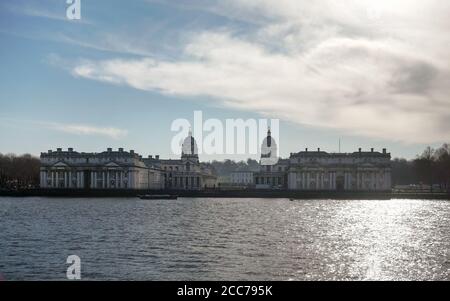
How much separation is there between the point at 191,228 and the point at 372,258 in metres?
14.8

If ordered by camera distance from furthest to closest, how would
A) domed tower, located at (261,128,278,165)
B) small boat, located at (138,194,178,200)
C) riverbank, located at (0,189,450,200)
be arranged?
1. domed tower, located at (261,128,278,165)
2. riverbank, located at (0,189,450,200)
3. small boat, located at (138,194,178,200)

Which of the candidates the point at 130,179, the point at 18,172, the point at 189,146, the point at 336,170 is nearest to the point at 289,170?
the point at 336,170

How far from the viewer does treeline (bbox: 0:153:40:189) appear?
11169 cm

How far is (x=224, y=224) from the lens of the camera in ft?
123

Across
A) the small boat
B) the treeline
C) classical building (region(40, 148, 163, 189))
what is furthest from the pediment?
the small boat

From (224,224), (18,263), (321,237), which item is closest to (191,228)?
(224,224)

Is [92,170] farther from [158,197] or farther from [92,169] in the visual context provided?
[158,197]

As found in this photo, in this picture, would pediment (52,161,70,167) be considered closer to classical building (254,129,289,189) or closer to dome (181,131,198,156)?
dome (181,131,198,156)

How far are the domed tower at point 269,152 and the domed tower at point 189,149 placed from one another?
16477mm

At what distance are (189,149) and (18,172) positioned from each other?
127ft

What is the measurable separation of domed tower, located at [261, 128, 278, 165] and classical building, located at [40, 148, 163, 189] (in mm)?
28886

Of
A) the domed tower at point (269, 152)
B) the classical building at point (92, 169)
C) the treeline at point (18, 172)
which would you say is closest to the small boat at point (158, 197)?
the domed tower at point (269, 152)

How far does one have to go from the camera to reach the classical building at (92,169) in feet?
386

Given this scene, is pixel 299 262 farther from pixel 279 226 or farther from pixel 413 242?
pixel 279 226
